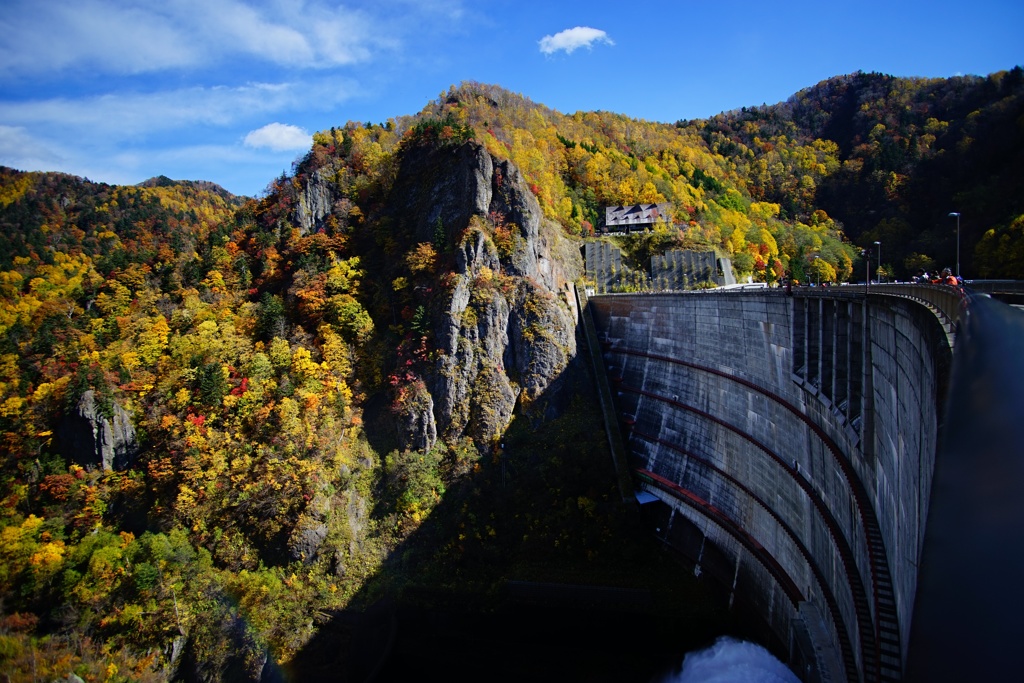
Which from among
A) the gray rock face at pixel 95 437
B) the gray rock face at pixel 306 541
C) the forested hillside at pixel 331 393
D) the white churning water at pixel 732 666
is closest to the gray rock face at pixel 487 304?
the forested hillside at pixel 331 393

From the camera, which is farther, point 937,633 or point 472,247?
point 472,247

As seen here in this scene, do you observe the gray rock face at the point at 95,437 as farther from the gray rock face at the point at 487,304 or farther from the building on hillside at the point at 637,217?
the building on hillside at the point at 637,217

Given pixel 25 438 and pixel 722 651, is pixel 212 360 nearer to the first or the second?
pixel 25 438

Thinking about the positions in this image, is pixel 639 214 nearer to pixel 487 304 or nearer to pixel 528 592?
pixel 487 304

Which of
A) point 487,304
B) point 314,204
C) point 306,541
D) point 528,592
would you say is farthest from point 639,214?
point 306,541

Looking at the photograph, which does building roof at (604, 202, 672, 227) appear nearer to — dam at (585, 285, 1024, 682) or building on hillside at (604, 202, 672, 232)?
building on hillside at (604, 202, 672, 232)

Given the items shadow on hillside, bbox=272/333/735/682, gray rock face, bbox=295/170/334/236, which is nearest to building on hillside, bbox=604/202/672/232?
shadow on hillside, bbox=272/333/735/682

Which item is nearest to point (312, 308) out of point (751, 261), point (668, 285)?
point (668, 285)
